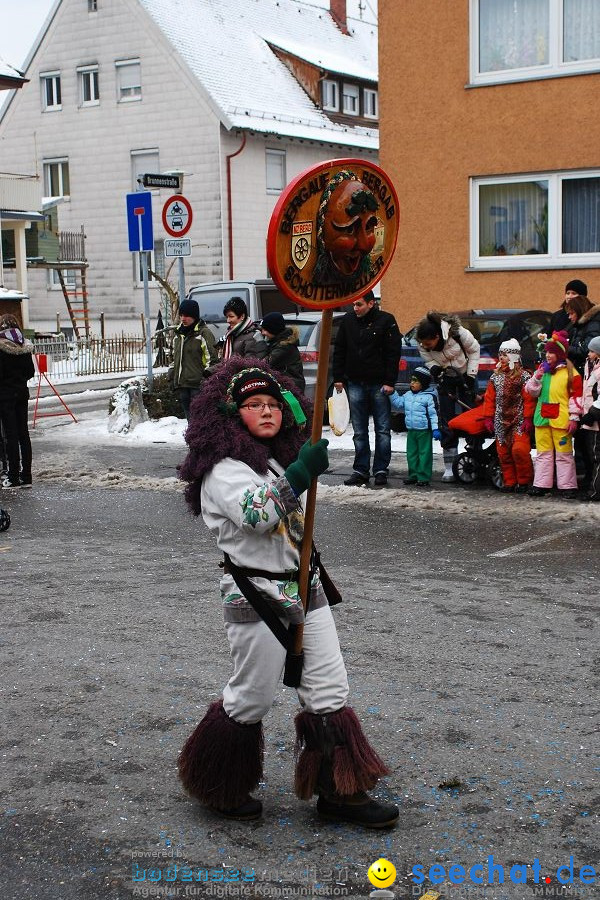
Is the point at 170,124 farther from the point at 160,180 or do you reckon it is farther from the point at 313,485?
the point at 313,485

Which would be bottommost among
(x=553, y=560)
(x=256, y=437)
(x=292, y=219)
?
(x=553, y=560)

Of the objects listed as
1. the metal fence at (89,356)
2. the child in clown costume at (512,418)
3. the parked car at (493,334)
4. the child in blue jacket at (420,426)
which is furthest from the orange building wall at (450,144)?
the metal fence at (89,356)

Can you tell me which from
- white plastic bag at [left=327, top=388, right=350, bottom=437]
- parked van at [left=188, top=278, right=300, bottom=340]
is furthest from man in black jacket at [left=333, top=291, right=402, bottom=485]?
parked van at [left=188, top=278, right=300, bottom=340]

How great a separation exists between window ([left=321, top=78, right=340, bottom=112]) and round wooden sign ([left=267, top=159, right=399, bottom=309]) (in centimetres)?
3900

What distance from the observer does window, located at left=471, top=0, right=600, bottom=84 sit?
17.7 meters

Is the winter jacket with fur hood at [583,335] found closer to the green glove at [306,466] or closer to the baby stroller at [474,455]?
the baby stroller at [474,455]

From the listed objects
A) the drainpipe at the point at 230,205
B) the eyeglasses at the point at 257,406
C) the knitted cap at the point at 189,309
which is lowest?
→ the eyeglasses at the point at 257,406

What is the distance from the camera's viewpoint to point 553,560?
28.1 feet

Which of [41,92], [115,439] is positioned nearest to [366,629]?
[115,439]

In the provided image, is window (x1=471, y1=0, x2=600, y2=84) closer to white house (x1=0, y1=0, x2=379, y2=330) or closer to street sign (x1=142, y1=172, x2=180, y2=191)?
street sign (x1=142, y1=172, x2=180, y2=191)

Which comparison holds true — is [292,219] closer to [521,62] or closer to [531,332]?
[531,332]

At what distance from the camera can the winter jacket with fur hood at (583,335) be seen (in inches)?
450

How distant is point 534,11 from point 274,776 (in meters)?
15.9

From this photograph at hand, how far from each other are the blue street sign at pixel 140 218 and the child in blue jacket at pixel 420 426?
21.7 feet
